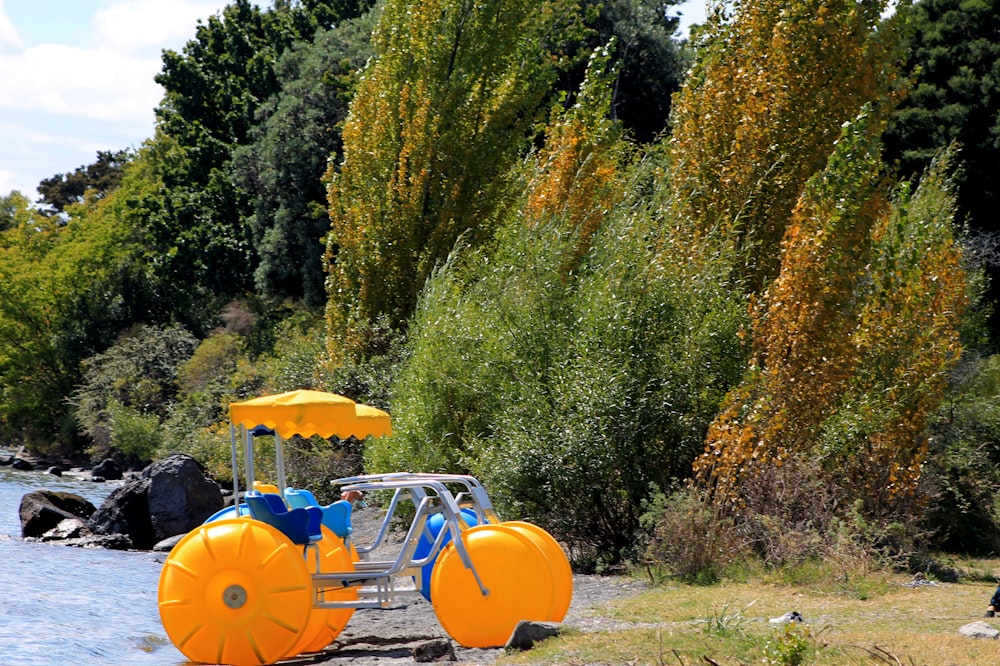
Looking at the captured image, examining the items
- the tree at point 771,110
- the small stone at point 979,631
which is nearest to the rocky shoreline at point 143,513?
the tree at point 771,110

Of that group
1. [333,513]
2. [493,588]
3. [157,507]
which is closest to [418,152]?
[157,507]

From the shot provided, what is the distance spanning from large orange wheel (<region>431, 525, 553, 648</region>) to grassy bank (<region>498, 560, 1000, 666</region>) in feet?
3.01

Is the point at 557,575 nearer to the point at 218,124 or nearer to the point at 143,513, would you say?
the point at 143,513

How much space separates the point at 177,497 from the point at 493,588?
19802mm

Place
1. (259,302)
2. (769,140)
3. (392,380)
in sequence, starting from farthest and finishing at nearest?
(259,302)
(392,380)
(769,140)

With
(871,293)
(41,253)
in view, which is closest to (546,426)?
(871,293)

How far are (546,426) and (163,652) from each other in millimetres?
6314

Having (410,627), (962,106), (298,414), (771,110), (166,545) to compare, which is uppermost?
(962,106)

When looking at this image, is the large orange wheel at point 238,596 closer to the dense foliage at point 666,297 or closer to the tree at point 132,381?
the dense foliage at point 666,297

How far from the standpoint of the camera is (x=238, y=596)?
40.2 feet

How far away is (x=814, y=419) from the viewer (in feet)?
54.6

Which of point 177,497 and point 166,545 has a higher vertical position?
point 177,497

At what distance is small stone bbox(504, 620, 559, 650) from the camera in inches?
432

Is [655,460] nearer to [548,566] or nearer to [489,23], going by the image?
[548,566]
